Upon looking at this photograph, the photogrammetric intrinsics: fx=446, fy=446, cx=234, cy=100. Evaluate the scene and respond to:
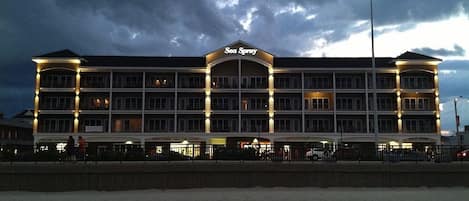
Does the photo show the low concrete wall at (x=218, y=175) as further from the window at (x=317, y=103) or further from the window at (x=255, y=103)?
the window at (x=317, y=103)

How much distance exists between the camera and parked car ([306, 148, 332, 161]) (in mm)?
28812

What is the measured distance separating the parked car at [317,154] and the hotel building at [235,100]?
3211 cm

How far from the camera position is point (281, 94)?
2721 inches

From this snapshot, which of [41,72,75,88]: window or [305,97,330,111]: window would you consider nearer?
[41,72,75,88]: window

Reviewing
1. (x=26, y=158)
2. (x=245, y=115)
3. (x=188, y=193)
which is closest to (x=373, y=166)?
(x=188, y=193)

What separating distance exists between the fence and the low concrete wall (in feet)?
12.1

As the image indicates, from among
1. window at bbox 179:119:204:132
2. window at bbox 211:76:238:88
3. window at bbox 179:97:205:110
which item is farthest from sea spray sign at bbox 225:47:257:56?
window at bbox 179:119:204:132

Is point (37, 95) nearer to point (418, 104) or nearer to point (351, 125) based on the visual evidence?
point (351, 125)

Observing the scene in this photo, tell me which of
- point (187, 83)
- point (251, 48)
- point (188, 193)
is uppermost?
point (251, 48)

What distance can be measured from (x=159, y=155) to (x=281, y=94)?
4211 centimetres

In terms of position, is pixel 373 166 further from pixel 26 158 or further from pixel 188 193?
pixel 26 158

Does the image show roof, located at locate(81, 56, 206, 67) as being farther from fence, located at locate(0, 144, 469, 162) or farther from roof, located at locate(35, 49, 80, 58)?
fence, located at locate(0, 144, 469, 162)

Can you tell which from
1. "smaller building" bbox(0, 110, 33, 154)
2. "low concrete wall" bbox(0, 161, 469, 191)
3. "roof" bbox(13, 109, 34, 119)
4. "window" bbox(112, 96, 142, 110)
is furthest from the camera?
"roof" bbox(13, 109, 34, 119)

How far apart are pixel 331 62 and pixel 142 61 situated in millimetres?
29642
